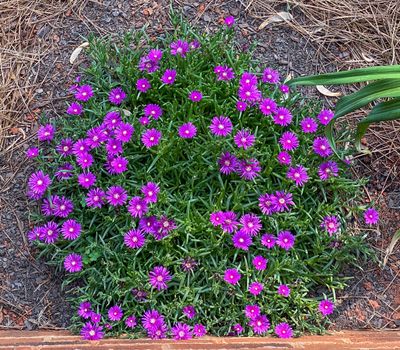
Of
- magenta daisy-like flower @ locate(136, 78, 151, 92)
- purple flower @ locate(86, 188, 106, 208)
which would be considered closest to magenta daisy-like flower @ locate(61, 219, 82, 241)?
purple flower @ locate(86, 188, 106, 208)

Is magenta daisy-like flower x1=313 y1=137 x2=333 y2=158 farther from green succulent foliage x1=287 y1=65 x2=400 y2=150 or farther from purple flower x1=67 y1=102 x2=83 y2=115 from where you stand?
purple flower x1=67 y1=102 x2=83 y2=115

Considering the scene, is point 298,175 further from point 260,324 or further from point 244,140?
point 260,324

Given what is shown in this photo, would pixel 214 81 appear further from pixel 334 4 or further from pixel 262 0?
pixel 334 4

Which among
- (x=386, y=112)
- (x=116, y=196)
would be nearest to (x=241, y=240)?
(x=116, y=196)

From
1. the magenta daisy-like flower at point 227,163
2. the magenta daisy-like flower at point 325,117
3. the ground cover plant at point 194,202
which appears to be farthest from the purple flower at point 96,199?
the magenta daisy-like flower at point 325,117

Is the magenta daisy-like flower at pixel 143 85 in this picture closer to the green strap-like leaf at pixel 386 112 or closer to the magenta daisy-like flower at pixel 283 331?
the green strap-like leaf at pixel 386 112

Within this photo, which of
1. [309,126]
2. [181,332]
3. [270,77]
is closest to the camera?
[181,332]
